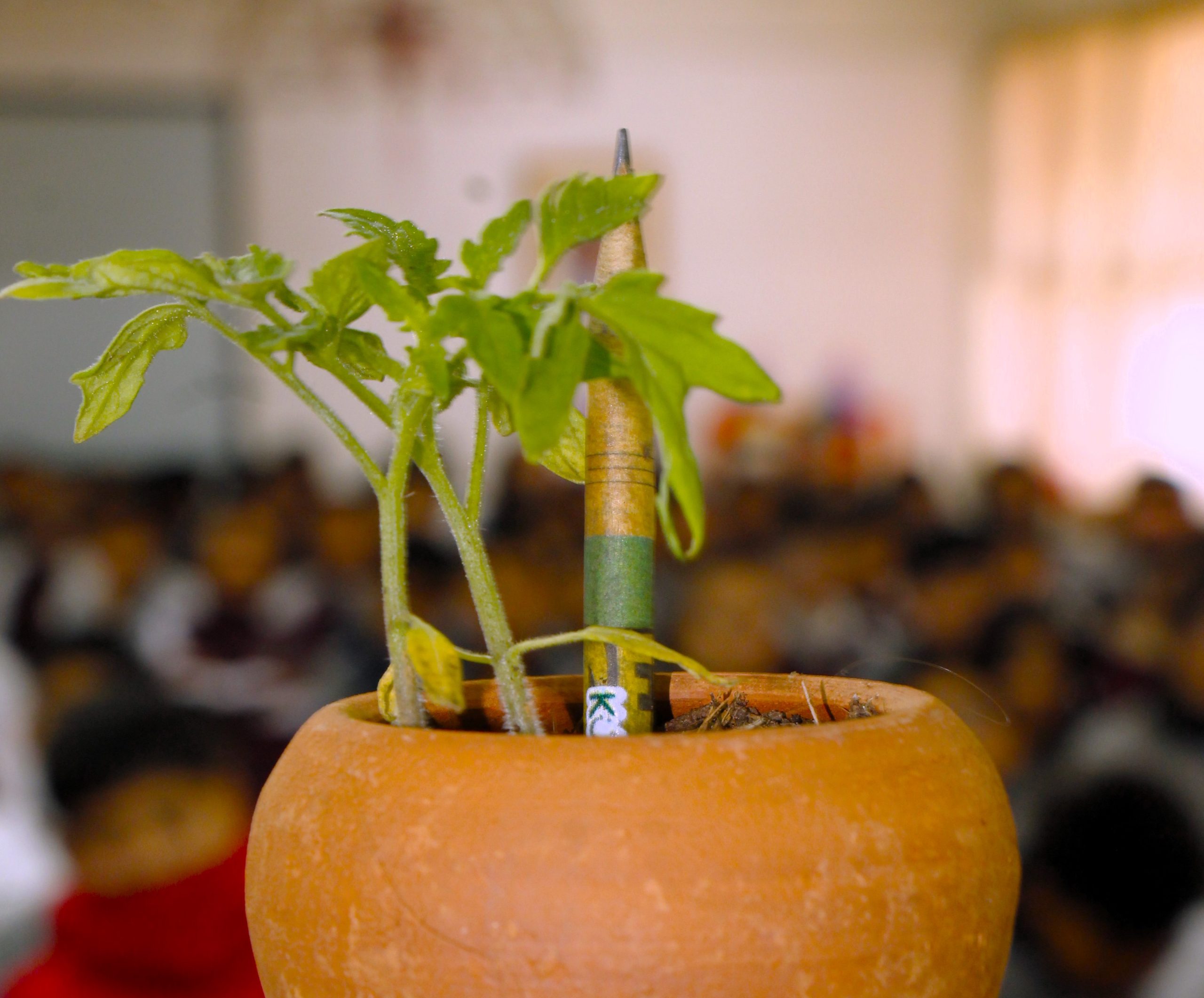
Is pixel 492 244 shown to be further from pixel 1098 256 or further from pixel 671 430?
pixel 1098 256

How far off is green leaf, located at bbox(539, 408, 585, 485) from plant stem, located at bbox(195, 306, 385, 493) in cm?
7

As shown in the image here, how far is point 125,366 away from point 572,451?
0.50ft

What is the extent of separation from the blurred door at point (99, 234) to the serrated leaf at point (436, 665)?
11.5 ft

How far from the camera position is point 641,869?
0.97 ft

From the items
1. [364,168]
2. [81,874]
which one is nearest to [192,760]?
[81,874]

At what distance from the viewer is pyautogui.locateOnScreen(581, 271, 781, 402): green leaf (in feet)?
1.04

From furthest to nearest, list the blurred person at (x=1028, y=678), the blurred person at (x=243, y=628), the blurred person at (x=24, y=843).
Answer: the blurred person at (x=243, y=628) < the blurred person at (x=1028, y=678) < the blurred person at (x=24, y=843)

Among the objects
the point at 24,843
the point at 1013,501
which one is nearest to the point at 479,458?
the point at 24,843

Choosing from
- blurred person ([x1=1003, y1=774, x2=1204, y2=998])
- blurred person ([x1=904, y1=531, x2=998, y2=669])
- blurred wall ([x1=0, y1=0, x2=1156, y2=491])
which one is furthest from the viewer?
blurred wall ([x1=0, y1=0, x2=1156, y2=491])

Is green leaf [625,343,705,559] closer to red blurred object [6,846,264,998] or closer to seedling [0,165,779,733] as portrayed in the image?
seedling [0,165,779,733]

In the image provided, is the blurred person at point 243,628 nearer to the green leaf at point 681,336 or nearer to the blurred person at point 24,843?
the blurred person at point 24,843

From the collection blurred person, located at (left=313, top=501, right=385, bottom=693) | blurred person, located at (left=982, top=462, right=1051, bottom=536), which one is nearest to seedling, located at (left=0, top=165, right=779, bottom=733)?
blurred person, located at (left=313, top=501, right=385, bottom=693)

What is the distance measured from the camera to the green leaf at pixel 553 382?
1.01 feet

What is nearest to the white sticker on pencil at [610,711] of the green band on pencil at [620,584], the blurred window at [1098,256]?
the green band on pencil at [620,584]
